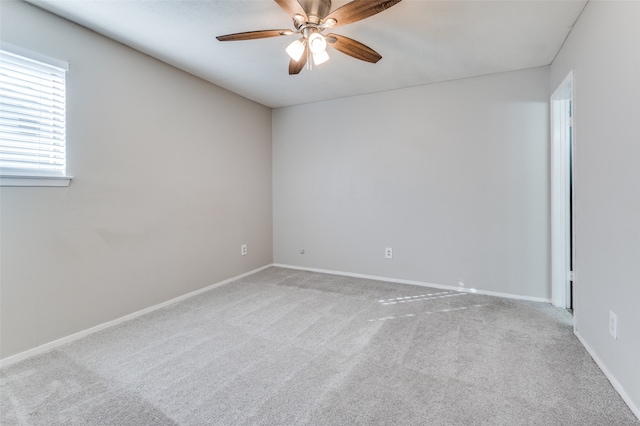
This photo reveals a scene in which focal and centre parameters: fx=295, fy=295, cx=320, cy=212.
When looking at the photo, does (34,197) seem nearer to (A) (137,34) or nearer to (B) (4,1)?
(B) (4,1)

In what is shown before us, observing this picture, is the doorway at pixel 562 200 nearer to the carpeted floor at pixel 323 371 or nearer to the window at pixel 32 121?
the carpeted floor at pixel 323 371

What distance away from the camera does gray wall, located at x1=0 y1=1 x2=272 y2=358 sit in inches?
78.7

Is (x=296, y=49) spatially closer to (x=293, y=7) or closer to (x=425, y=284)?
(x=293, y=7)

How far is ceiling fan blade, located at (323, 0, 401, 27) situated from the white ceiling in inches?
10.9

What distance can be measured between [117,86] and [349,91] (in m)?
2.41

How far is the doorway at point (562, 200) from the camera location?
2.75 metres

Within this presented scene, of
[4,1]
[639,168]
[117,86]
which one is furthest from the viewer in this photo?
[117,86]

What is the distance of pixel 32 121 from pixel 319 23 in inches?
80.8

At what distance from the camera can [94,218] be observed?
235cm

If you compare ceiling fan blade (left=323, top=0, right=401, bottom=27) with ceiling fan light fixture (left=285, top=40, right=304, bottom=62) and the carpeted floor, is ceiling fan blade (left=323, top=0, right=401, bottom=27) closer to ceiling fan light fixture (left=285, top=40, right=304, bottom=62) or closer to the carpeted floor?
ceiling fan light fixture (left=285, top=40, right=304, bottom=62)

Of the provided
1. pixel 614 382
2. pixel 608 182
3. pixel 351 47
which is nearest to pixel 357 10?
pixel 351 47

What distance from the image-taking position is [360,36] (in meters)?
2.36

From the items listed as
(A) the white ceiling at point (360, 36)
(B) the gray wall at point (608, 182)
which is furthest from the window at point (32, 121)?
(B) the gray wall at point (608, 182)

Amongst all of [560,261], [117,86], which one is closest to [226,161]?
[117,86]
